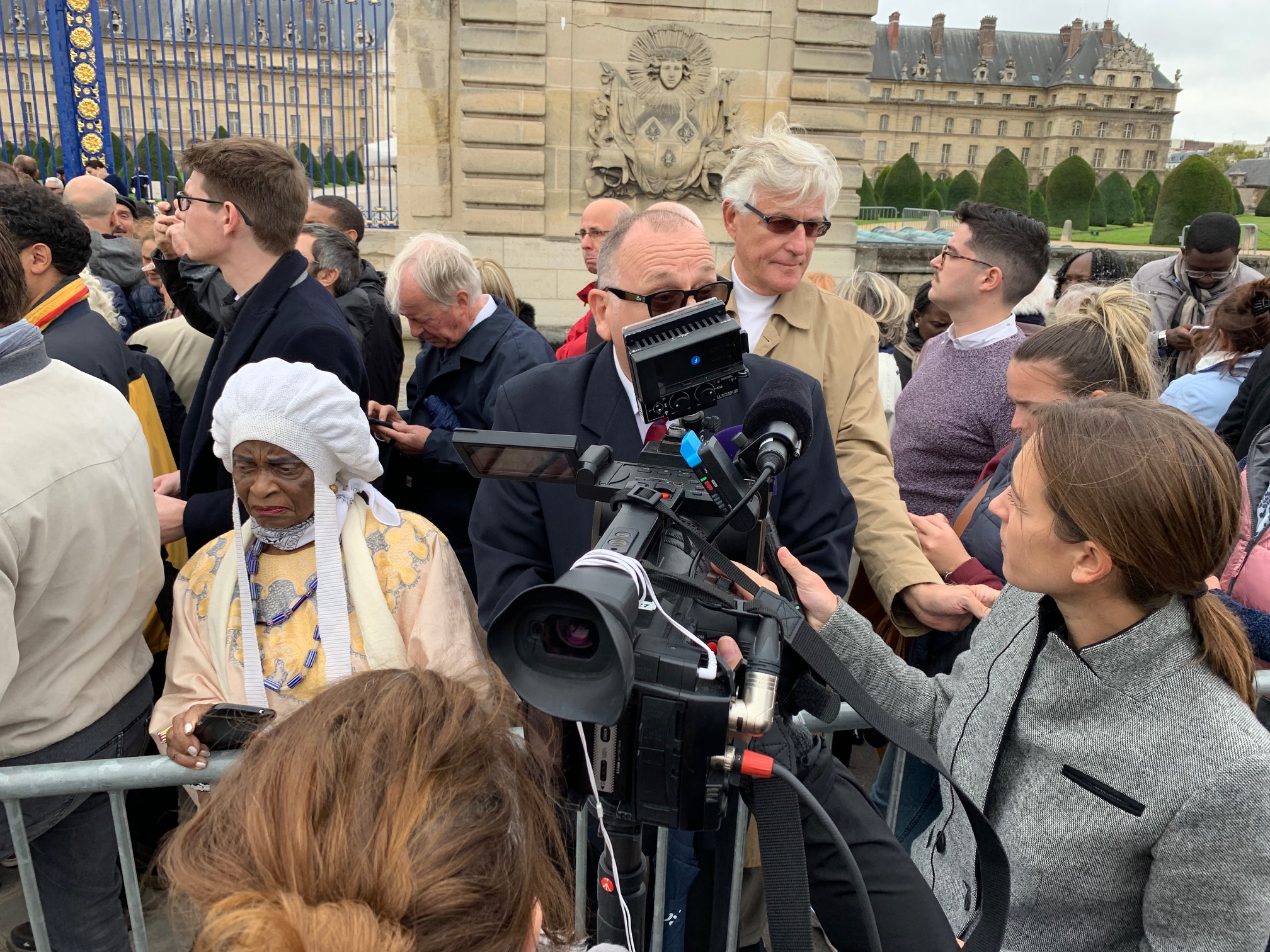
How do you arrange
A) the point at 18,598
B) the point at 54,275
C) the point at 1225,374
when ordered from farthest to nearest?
the point at 1225,374 → the point at 54,275 → the point at 18,598

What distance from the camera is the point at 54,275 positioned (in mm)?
2719

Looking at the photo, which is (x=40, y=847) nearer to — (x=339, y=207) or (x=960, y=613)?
(x=960, y=613)

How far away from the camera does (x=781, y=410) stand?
1254 mm

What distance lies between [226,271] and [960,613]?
7.55 feet

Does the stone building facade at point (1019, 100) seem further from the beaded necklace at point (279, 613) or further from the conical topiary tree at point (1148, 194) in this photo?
the beaded necklace at point (279, 613)

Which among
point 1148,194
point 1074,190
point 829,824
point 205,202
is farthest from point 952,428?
point 1148,194

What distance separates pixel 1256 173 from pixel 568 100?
169 ft

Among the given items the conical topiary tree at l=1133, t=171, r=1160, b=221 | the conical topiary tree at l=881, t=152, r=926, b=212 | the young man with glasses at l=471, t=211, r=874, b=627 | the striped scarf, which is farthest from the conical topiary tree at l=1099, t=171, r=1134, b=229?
the striped scarf

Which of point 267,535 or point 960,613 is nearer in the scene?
point 960,613

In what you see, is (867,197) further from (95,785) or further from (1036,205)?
(95,785)

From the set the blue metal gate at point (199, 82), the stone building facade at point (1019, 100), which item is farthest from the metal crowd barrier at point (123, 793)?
the stone building facade at point (1019, 100)

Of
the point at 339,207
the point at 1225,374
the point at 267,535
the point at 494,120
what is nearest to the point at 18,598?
the point at 267,535

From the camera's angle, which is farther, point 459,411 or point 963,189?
point 963,189

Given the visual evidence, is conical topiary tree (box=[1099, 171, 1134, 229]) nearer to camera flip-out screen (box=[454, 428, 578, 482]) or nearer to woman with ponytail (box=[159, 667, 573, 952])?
camera flip-out screen (box=[454, 428, 578, 482])
